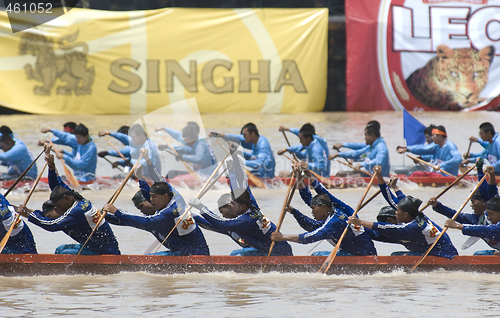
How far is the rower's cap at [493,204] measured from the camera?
612cm

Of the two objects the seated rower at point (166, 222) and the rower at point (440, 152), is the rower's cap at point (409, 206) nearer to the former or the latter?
the seated rower at point (166, 222)

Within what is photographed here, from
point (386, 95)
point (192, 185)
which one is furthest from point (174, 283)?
point (386, 95)

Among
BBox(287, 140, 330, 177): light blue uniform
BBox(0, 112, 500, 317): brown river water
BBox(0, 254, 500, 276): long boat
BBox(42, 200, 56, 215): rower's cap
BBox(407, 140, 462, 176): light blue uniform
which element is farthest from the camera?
BBox(407, 140, 462, 176): light blue uniform

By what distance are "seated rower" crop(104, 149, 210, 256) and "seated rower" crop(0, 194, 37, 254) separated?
2.72ft

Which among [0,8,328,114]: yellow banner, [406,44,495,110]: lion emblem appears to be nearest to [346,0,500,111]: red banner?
[406,44,495,110]: lion emblem

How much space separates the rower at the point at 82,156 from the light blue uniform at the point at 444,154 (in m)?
4.90

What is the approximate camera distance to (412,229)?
19.8ft

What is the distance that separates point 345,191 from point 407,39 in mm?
8265

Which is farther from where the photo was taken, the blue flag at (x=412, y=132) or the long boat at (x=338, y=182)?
the blue flag at (x=412, y=132)

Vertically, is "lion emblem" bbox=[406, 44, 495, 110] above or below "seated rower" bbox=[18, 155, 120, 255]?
above

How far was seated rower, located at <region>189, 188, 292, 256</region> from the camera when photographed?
617 centimetres

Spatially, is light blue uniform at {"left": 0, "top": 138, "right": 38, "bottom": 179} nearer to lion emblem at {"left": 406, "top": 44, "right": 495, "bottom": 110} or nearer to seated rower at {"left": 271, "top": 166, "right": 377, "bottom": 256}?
seated rower at {"left": 271, "top": 166, "right": 377, "bottom": 256}

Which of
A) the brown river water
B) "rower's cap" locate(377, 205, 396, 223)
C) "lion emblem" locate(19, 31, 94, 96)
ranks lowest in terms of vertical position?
the brown river water

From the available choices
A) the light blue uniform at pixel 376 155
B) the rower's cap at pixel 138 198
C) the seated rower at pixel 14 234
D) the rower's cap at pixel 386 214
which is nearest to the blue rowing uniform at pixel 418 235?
the rower's cap at pixel 386 214
